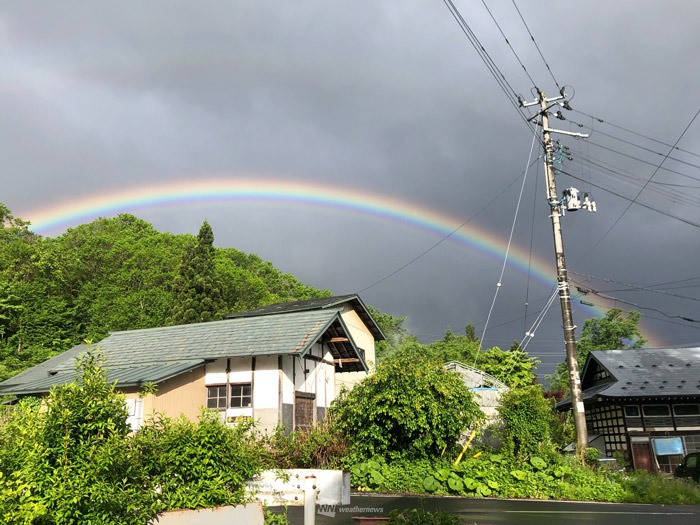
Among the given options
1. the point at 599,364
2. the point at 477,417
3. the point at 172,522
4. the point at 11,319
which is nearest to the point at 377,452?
the point at 477,417

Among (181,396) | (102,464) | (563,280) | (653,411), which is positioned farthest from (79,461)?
(653,411)

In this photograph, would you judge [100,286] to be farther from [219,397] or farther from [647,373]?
[647,373]

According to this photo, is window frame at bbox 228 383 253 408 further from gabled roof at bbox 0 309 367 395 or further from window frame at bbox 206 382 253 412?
gabled roof at bbox 0 309 367 395

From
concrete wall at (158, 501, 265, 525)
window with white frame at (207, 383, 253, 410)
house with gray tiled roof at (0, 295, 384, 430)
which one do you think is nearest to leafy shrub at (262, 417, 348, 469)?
house with gray tiled roof at (0, 295, 384, 430)

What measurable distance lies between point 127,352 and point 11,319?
78.6 ft

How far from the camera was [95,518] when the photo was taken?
6.45 metres

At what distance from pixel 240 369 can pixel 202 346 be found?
247 cm

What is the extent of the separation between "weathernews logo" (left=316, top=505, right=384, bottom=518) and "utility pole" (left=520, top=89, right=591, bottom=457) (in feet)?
29.6

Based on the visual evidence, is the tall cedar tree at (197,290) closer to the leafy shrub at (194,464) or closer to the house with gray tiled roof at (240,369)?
the house with gray tiled roof at (240,369)

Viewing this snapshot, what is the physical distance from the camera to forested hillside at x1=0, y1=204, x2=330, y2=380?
4353 centimetres

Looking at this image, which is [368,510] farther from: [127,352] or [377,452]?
[127,352]

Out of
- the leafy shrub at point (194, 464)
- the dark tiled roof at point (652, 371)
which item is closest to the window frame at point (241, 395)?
the leafy shrub at point (194, 464)

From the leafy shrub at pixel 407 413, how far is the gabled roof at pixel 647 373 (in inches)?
491

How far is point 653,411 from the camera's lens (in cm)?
2781
